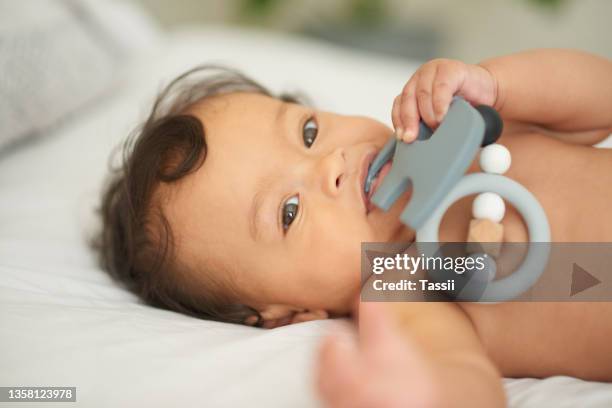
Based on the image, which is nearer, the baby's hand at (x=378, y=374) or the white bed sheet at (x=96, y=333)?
the baby's hand at (x=378, y=374)

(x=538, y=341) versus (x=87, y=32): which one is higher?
(x=87, y=32)

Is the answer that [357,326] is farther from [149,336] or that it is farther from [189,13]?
[189,13]

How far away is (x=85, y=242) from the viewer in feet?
3.51

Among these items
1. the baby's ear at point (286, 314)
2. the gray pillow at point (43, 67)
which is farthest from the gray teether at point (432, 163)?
the gray pillow at point (43, 67)

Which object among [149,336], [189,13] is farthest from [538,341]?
[189,13]

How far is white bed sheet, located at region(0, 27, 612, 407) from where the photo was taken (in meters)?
0.64

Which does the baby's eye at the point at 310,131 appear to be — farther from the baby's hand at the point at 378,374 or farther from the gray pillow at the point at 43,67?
the gray pillow at the point at 43,67

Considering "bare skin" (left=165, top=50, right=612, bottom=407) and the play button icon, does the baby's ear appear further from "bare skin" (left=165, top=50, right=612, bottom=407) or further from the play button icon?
the play button icon

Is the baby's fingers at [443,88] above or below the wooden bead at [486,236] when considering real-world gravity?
above

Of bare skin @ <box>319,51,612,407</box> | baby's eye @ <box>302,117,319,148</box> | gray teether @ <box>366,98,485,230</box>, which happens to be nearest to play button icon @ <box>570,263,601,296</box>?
bare skin @ <box>319,51,612,407</box>

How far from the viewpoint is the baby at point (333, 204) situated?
0.75 metres

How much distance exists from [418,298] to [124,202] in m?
0.53

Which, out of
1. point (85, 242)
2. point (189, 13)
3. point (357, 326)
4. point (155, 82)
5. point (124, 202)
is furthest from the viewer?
point (189, 13)

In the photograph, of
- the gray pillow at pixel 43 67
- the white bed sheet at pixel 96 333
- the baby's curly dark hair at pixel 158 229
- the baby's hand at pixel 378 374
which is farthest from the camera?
the gray pillow at pixel 43 67
